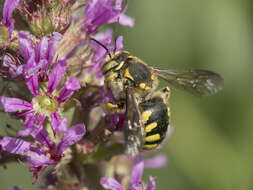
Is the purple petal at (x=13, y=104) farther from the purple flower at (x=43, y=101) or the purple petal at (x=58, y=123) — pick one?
the purple petal at (x=58, y=123)

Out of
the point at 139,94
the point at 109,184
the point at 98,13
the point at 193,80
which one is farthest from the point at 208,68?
the point at 109,184

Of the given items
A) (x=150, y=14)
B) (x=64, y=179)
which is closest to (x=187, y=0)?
(x=150, y=14)

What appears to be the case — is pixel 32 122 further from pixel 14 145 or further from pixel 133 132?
pixel 133 132

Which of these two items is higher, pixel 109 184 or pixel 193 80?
pixel 193 80

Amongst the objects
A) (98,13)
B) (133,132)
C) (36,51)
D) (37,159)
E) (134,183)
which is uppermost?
(98,13)

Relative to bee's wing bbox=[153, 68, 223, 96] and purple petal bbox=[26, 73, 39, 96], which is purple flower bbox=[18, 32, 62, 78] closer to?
purple petal bbox=[26, 73, 39, 96]

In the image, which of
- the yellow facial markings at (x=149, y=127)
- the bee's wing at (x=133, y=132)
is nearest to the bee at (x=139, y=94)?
the yellow facial markings at (x=149, y=127)

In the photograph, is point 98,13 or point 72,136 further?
point 98,13

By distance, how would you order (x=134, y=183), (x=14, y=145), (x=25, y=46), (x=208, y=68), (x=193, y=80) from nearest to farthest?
1. (x=25, y=46)
2. (x=14, y=145)
3. (x=134, y=183)
4. (x=193, y=80)
5. (x=208, y=68)
